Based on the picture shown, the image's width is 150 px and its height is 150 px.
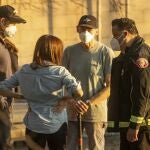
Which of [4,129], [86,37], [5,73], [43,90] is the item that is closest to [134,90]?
[43,90]

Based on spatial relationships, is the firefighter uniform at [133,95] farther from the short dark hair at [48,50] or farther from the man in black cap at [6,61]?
the man in black cap at [6,61]

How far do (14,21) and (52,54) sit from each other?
128 cm

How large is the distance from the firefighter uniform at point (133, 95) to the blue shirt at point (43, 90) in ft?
1.80

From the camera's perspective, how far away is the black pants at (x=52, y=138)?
5.66m

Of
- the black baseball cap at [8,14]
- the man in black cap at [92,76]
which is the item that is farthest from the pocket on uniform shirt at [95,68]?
the black baseball cap at [8,14]

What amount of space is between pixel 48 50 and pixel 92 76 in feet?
3.73

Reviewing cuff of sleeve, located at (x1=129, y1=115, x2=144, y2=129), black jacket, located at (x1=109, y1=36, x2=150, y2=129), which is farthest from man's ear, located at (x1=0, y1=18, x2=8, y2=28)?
cuff of sleeve, located at (x1=129, y1=115, x2=144, y2=129)

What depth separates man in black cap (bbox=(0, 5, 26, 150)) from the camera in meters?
6.46

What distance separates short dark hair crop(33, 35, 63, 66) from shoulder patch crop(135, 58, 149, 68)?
0.66 m

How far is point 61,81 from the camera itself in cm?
553

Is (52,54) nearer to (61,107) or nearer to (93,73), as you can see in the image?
(61,107)

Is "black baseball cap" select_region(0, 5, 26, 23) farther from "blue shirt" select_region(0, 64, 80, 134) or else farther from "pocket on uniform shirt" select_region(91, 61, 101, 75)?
"blue shirt" select_region(0, 64, 80, 134)

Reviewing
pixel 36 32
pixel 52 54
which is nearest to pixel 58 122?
pixel 52 54

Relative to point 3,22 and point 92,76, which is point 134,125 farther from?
point 3,22
